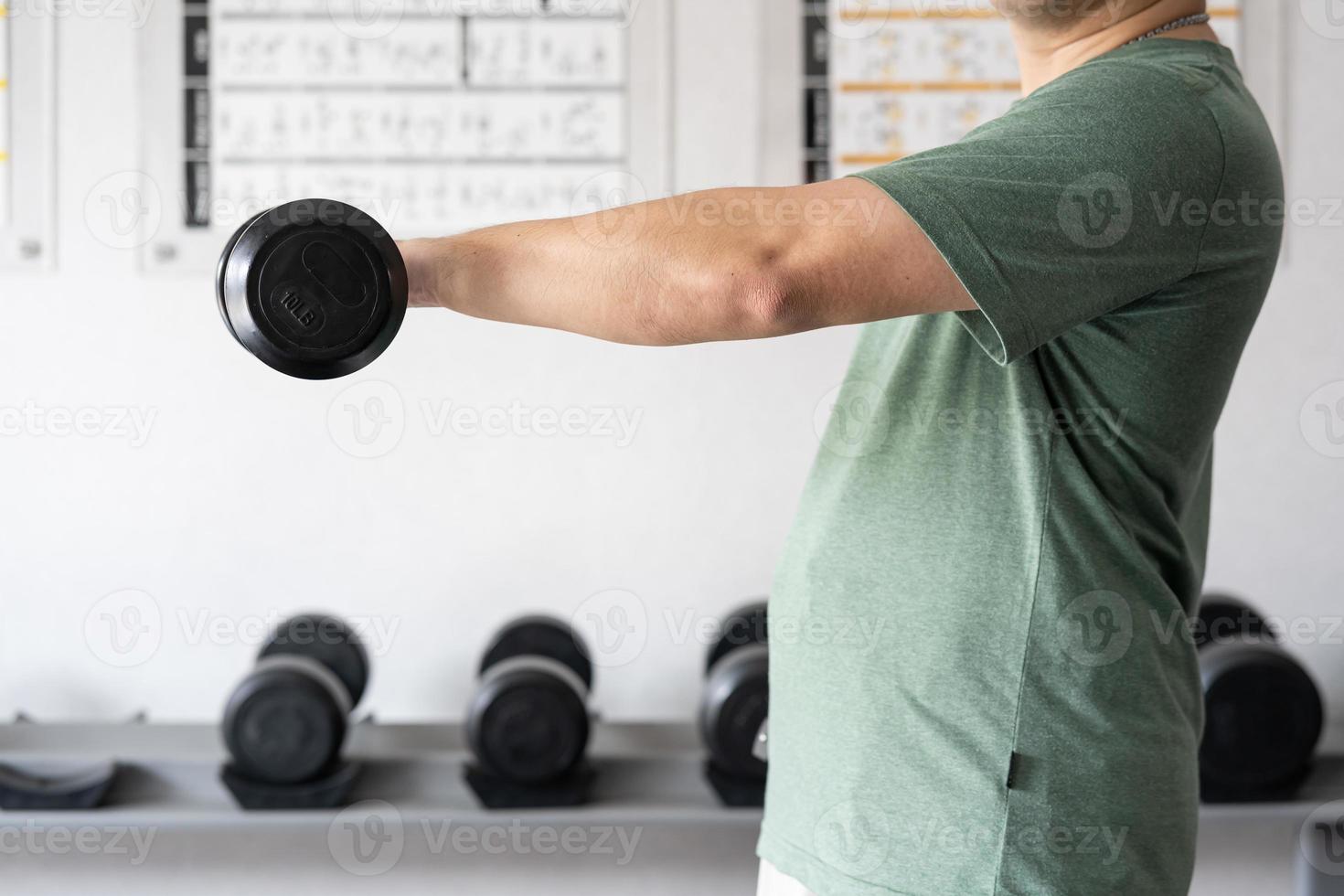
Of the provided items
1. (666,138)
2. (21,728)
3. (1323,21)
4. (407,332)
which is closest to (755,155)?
(666,138)

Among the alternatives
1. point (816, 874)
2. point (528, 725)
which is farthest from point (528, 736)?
point (816, 874)

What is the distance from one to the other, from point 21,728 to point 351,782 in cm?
64

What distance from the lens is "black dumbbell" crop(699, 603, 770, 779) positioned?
66.6 inches

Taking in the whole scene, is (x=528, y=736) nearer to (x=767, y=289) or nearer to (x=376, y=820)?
(x=376, y=820)

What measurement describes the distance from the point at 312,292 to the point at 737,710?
1.20 metres

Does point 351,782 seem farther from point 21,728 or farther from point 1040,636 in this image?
point 1040,636

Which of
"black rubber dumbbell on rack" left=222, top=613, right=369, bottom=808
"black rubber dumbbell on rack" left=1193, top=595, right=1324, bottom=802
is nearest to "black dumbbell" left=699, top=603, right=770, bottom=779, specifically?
"black rubber dumbbell on rack" left=222, top=613, right=369, bottom=808

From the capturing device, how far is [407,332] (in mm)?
2049

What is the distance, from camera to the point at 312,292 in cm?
66

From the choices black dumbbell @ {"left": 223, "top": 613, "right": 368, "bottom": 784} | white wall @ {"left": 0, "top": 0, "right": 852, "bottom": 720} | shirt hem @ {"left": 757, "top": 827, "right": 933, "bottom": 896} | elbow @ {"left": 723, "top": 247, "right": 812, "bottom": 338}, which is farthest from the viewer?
white wall @ {"left": 0, "top": 0, "right": 852, "bottom": 720}

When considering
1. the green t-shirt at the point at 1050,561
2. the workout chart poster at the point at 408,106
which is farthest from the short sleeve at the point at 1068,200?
the workout chart poster at the point at 408,106

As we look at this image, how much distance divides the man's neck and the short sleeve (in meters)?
0.15

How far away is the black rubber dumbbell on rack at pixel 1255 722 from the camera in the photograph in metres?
1.70

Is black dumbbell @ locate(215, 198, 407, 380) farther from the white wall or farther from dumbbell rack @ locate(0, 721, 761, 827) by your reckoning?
the white wall
